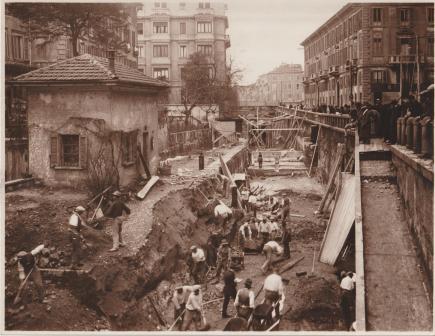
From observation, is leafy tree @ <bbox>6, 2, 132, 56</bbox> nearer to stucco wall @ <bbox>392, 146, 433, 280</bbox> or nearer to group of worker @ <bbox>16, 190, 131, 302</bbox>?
group of worker @ <bbox>16, 190, 131, 302</bbox>

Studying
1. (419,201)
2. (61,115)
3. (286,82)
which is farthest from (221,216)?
(286,82)

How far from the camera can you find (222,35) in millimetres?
60562

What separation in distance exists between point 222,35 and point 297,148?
→ 52.4 feet

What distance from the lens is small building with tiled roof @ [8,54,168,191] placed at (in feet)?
66.9

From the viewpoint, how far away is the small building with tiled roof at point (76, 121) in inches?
803

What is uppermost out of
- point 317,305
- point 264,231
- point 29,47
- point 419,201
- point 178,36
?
point 178,36

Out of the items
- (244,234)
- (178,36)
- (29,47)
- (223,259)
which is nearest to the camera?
(223,259)

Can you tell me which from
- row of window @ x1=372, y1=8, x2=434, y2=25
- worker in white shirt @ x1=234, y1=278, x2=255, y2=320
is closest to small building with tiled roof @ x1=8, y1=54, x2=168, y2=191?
worker in white shirt @ x1=234, y1=278, x2=255, y2=320

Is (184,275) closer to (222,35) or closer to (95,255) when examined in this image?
(95,255)

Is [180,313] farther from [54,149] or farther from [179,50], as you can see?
[179,50]

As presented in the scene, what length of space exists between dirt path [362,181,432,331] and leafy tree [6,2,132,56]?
1921 centimetres

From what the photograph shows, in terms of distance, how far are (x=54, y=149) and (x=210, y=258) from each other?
25.2ft

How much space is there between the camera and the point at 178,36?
59.7 m

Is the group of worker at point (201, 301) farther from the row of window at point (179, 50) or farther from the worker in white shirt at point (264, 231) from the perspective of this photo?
the row of window at point (179, 50)
